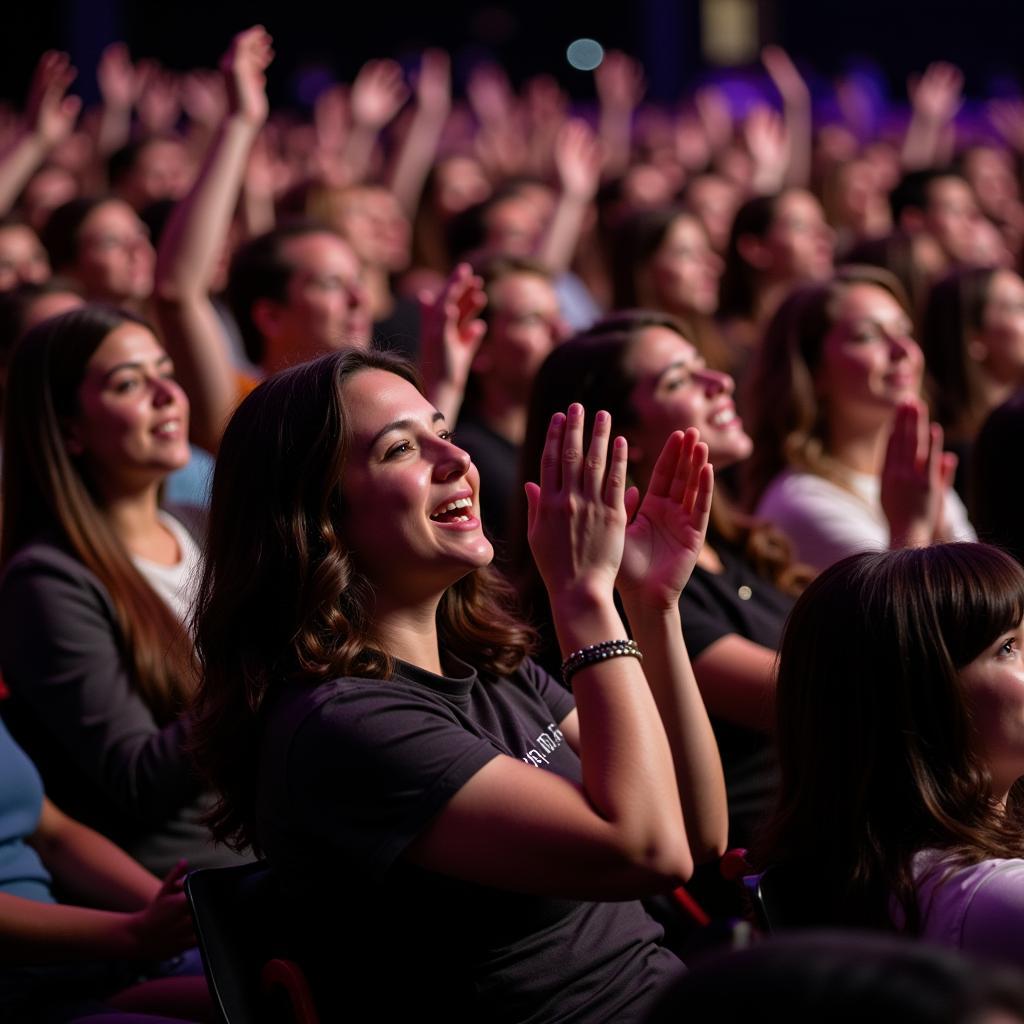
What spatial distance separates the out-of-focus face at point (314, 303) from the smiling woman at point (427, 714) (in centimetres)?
176

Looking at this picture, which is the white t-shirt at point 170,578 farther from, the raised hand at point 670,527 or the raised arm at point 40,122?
the raised arm at point 40,122

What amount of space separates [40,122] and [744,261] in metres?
2.21

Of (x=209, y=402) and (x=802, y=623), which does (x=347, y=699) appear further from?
(x=209, y=402)

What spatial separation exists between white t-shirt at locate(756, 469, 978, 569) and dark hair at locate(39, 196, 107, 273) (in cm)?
201

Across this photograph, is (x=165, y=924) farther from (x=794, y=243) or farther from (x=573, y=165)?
(x=573, y=165)

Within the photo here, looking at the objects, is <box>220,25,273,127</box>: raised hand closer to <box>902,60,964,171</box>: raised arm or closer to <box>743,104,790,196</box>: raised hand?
<box>743,104,790,196</box>: raised hand

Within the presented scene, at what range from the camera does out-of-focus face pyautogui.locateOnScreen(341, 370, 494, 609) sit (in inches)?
64.0

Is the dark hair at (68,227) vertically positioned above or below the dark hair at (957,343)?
above

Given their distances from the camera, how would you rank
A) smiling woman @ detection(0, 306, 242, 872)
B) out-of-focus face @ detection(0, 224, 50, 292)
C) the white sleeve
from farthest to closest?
1. out-of-focus face @ detection(0, 224, 50, 292)
2. the white sleeve
3. smiling woman @ detection(0, 306, 242, 872)

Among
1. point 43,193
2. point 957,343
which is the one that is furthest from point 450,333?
point 43,193

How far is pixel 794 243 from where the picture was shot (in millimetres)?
4738

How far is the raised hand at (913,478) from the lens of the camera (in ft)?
7.95

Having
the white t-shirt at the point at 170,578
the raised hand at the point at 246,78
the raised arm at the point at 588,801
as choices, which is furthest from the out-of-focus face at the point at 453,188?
the raised arm at the point at 588,801

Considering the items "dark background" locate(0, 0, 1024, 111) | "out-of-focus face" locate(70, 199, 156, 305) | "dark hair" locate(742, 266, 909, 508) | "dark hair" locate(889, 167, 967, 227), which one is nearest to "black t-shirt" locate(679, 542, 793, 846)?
"dark hair" locate(742, 266, 909, 508)
